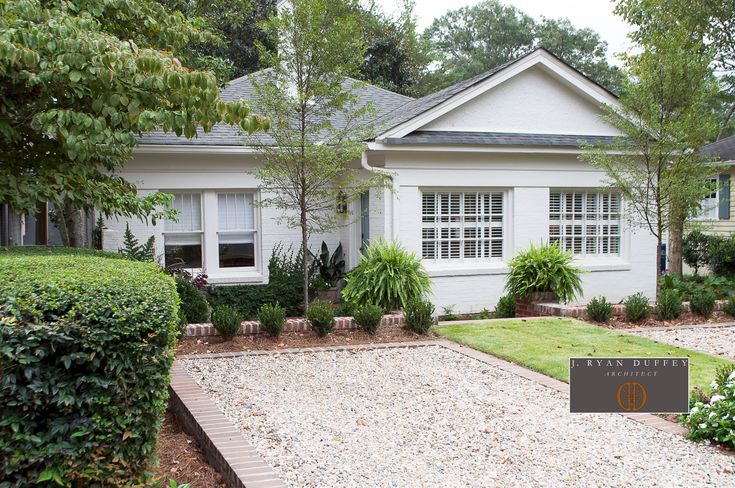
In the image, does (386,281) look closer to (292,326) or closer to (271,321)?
(292,326)

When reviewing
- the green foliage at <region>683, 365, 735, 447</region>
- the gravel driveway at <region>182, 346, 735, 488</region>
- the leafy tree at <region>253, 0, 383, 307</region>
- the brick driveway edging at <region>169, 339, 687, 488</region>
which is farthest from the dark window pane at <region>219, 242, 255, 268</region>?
the green foliage at <region>683, 365, 735, 447</region>

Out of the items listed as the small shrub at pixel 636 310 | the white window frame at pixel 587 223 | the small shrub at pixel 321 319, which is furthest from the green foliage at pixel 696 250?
the small shrub at pixel 321 319

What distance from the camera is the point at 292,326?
9.95m

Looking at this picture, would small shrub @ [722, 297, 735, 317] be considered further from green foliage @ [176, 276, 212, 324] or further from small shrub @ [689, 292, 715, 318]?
green foliage @ [176, 276, 212, 324]

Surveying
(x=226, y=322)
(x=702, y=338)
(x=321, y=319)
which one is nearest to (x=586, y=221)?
(x=702, y=338)

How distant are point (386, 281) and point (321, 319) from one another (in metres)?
1.66

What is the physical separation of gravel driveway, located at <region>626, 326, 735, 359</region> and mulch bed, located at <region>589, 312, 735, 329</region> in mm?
394

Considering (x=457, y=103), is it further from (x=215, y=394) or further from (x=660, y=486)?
(x=660, y=486)

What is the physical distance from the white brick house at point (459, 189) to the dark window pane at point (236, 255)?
2 cm

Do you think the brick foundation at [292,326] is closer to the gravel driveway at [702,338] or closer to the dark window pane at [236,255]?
the gravel driveway at [702,338]

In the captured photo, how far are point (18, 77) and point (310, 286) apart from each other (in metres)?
7.41

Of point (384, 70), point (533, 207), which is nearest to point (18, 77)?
point (533, 207)

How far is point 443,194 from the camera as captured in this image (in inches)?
526

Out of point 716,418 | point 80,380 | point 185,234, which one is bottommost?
point 716,418
